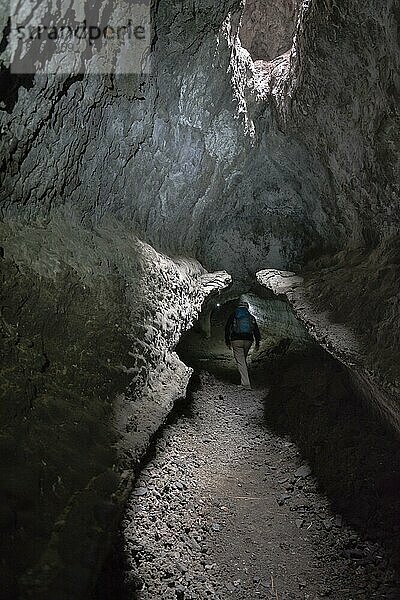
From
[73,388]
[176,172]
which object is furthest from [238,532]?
[176,172]

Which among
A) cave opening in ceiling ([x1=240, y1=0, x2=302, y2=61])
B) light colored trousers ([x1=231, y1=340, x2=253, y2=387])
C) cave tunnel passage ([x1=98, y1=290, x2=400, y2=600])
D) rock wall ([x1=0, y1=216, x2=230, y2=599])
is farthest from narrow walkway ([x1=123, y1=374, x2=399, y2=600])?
cave opening in ceiling ([x1=240, y1=0, x2=302, y2=61])

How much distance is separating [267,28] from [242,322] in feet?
33.5

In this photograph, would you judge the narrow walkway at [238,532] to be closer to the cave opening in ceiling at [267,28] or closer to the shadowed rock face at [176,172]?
the shadowed rock face at [176,172]

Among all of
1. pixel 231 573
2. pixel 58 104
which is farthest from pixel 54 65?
pixel 231 573

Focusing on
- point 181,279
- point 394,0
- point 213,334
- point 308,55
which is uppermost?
point 308,55

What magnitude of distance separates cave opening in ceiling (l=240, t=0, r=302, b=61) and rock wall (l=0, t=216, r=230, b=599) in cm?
1103

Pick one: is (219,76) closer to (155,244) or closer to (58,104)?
(155,244)

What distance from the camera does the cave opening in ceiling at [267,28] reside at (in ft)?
44.0

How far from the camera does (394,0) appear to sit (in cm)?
482

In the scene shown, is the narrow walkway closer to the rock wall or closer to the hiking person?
the rock wall

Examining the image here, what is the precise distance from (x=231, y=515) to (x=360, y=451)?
2.12 metres

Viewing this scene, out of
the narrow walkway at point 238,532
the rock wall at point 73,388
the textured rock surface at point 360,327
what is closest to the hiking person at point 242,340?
the textured rock surface at point 360,327

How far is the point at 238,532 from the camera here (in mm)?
4934

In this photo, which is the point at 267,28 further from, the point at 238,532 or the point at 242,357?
the point at 238,532
